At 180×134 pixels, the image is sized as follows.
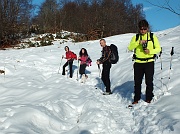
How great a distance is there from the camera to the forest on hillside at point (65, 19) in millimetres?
27219

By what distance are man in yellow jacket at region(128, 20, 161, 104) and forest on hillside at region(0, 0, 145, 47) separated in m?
21.4

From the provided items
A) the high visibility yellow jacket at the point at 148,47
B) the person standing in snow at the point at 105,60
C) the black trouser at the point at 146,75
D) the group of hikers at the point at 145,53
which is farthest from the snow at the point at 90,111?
the high visibility yellow jacket at the point at 148,47

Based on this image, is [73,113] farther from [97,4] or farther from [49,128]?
[97,4]

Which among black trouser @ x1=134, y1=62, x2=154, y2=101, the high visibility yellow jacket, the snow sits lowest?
the snow

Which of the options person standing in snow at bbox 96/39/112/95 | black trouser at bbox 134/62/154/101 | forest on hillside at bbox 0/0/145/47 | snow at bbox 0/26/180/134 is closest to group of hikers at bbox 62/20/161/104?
black trouser at bbox 134/62/154/101

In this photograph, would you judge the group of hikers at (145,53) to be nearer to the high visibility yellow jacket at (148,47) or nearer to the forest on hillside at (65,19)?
the high visibility yellow jacket at (148,47)

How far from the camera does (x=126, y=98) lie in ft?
24.6

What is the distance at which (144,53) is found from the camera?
6.16 meters

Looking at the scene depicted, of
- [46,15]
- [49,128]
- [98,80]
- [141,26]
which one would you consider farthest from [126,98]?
[46,15]

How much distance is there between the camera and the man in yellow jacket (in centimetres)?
598

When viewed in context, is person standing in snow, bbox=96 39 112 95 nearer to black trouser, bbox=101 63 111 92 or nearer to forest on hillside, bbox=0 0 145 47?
black trouser, bbox=101 63 111 92

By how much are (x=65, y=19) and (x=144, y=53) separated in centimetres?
3677

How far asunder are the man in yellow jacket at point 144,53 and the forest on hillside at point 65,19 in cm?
2144

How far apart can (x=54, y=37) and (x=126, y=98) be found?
2213 cm
